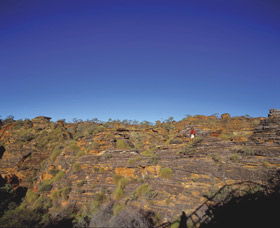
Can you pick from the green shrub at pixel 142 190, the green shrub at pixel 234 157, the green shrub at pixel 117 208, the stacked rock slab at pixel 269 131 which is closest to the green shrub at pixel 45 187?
the green shrub at pixel 117 208

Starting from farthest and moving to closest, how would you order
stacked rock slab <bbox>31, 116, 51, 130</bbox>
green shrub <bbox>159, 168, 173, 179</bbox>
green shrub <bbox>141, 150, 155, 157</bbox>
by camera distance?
stacked rock slab <bbox>31, 116, 51, 130</bbox> < green shrub <bbox>141, 150, 155, 157</bbox> < green shrub <bbox>159, 168, 173, 179</bbox>

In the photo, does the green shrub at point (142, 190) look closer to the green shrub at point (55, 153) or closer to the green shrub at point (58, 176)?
the green shrub at point (58, 176)

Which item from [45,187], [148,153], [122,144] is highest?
[122,144]

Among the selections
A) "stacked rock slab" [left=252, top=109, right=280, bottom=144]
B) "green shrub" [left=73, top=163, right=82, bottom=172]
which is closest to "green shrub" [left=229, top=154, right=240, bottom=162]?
"stacked rock slab" [left=252, top=109, right=280, bottom=144]

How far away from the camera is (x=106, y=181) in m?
14.0

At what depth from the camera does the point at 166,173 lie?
1196 cm

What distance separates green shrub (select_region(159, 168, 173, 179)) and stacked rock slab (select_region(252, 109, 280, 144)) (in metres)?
5.88

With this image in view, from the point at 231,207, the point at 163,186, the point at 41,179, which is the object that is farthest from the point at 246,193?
the point at 41,179

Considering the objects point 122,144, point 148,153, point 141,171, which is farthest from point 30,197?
point 148,153

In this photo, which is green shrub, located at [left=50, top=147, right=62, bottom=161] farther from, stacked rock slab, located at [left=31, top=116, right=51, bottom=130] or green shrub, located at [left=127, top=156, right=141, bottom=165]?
green shrub, located at [left=127, top=156, right=141, bottom=165]

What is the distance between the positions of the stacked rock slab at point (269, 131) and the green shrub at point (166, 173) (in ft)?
19.3

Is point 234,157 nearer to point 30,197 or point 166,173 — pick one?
point 166,173

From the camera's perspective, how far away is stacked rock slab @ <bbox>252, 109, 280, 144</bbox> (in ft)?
32.6

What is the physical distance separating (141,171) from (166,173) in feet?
7.85
